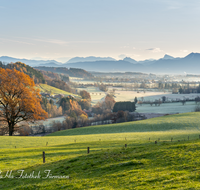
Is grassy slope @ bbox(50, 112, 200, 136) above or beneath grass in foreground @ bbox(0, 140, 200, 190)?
beneath

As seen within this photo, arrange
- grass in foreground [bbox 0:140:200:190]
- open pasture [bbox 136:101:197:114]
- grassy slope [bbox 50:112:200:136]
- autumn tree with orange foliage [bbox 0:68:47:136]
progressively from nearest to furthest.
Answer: grass in foreground [bbox 0:140:200:190]
autumn tree with orange foliage [bbox 0:68:47:136]
grassy slope [bbox 50:112:200:136]
open pasture [bbox 136:101:197:114]

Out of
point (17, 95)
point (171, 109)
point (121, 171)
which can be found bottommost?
point (171, 109)

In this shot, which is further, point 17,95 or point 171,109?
point 171,109

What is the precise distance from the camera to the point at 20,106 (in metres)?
34.1

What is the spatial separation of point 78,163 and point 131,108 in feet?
380

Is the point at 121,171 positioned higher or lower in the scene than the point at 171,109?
higher

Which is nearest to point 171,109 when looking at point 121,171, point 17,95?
point 17,95

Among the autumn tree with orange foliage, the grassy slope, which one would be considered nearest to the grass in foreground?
the autumn tree with orange foliage

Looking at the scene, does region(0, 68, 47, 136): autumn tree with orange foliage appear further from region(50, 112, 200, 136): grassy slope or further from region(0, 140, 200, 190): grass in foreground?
region(0, 140, 200, 190): grass in foreground

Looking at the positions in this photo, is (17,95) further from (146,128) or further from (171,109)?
(171,109)

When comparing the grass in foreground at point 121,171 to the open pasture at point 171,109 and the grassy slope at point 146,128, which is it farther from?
the open pasture at point 171,109

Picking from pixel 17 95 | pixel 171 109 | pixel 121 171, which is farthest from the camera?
pixel 171 109

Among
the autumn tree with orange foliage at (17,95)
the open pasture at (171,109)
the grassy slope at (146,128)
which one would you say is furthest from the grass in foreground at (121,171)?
the open pasture at (171,109)


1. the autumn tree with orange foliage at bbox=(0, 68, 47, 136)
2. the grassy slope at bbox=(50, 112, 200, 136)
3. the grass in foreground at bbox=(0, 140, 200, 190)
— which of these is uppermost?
the autumn tree with orange foliage at bbox=(0, 68, 47, 136)
